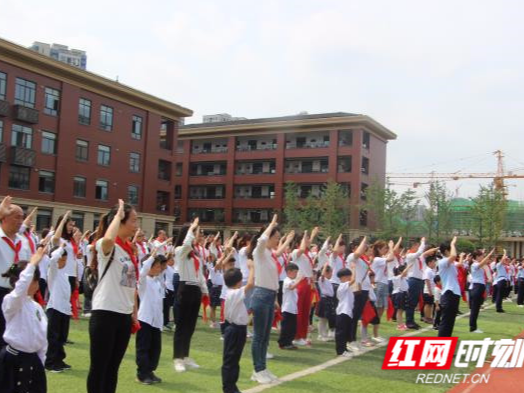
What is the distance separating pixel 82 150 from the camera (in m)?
40.7

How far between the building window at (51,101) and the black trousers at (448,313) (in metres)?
33.3

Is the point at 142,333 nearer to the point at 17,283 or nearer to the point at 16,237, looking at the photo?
the point at 16,237

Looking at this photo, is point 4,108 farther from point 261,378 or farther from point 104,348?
point 104,348

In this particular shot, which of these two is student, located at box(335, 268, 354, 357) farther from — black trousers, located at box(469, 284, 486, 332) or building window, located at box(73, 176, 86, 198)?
building window, located at box(73, 176, 86, 198)

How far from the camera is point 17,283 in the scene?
15.8 feet

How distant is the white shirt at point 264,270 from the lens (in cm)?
762

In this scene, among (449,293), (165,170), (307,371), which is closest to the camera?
(307,371)

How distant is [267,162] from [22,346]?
5457 centimetres

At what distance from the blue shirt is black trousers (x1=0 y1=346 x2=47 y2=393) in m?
7.50

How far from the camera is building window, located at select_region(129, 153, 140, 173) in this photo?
4516cm

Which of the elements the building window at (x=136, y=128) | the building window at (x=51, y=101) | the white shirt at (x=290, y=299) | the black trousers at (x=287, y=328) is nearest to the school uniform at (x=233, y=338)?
the white shirt at (x=290, y=299)

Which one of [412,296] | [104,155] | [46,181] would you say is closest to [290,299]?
[412,296]

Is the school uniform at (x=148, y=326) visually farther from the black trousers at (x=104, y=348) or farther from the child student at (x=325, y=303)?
the child student at (x=325, y=303)

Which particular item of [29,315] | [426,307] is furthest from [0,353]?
[426,307]
